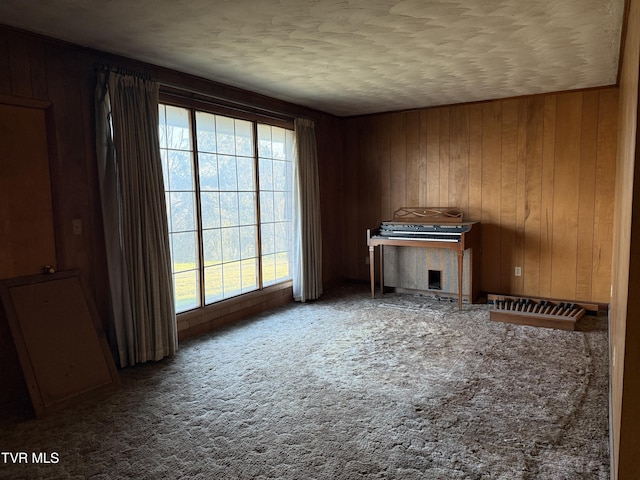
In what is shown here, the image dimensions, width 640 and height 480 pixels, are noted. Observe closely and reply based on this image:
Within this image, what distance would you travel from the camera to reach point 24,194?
2.96 m

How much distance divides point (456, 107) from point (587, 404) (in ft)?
12.3

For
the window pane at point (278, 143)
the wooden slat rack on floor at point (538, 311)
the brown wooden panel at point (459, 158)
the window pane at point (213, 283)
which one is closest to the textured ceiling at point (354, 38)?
the window pane at point (278, 143)

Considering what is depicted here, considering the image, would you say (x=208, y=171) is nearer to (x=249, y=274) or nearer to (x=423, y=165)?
(x=249, y=274)

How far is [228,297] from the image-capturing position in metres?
4.54

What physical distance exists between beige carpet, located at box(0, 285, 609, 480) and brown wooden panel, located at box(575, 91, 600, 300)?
0.87 meters

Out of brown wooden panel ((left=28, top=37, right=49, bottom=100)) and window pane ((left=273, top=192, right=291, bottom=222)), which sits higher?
brown wooden panel ((left=28, top=37, right=49, bottom=100))

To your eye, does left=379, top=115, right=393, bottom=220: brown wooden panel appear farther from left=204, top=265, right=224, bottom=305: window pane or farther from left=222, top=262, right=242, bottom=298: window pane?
left=204, top=265, right=224, bottom=305: window pane

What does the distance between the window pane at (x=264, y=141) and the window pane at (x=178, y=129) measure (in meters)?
1.00

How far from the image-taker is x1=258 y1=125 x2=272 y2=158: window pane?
16.0ft

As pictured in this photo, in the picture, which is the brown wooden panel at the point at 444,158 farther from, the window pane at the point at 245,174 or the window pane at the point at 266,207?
the window pane at the point at 245,174

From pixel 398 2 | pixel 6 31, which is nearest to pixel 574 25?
pixel 398 2

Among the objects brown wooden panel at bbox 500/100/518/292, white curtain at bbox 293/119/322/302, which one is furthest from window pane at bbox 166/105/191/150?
brown wooden panel at bbox 500/100/518/292

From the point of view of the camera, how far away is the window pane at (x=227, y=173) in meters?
4.38

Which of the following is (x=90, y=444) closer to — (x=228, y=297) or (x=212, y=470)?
(x=212, y=470)
